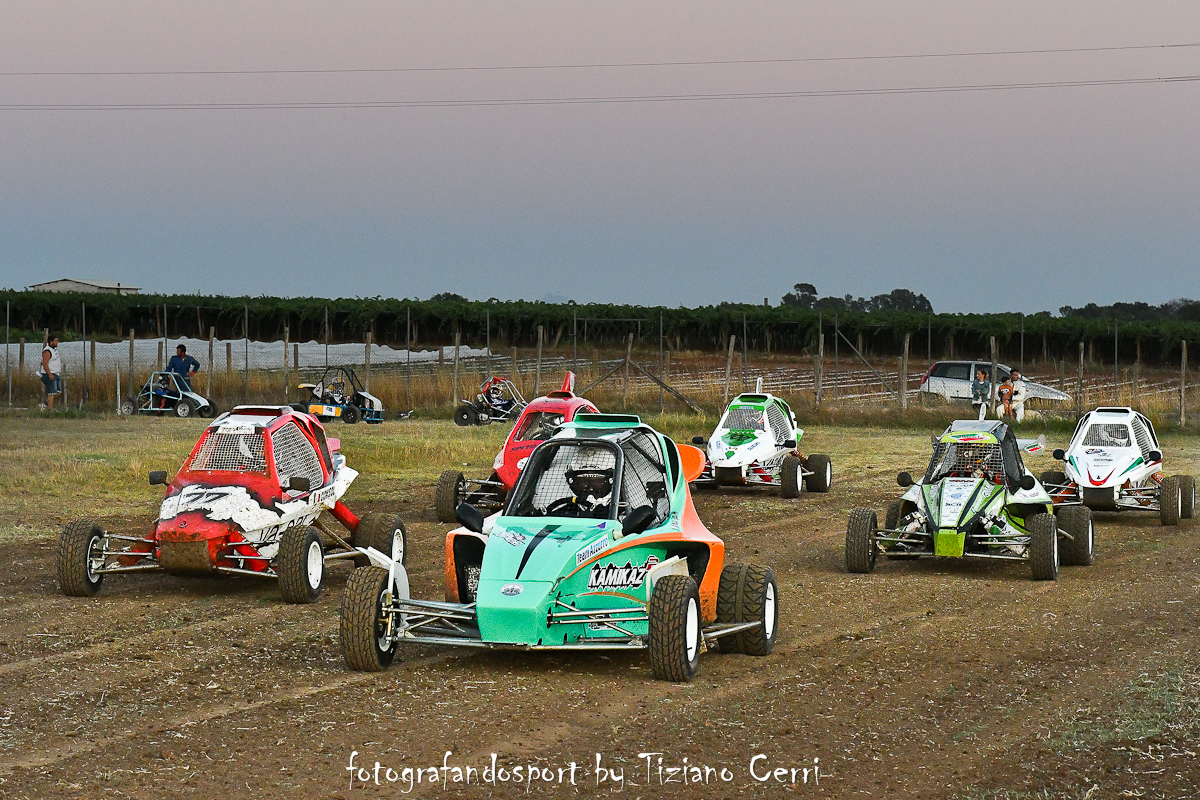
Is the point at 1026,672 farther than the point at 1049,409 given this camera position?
No

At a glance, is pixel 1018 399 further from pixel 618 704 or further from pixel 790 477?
pixel 618 704

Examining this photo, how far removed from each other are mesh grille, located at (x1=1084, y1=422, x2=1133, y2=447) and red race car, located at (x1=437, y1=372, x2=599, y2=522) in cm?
685

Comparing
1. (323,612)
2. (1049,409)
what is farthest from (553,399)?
(1049,409)

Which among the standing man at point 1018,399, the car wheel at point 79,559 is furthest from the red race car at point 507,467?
the standing man at point 1018,399

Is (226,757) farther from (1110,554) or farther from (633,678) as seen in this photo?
(1110,554)

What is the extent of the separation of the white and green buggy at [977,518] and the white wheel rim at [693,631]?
204 inches

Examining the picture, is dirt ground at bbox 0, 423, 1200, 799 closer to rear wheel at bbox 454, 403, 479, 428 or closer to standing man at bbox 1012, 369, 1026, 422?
rear wheel at bbox 454, 403, 479, 428

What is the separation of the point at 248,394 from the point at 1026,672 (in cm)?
3162

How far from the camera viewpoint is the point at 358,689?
8.58 m

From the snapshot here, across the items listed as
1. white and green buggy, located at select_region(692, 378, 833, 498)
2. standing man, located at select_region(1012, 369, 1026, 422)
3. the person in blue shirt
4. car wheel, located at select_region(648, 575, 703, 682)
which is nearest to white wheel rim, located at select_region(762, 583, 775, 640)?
car wheel, located at select_region(648, 575, 703, 682)

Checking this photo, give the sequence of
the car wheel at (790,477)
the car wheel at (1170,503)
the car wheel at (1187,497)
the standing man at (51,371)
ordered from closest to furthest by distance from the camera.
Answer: the car wheel at (1170,503)
the car wheel at (1187,497)
the car wheel at (790,477)
the standing man at (51,371)

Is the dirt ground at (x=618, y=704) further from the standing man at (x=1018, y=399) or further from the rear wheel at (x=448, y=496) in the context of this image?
the standing man at (x=1018, y=399)

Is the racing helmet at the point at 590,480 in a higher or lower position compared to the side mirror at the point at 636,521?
higher

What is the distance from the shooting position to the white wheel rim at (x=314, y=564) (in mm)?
11767
